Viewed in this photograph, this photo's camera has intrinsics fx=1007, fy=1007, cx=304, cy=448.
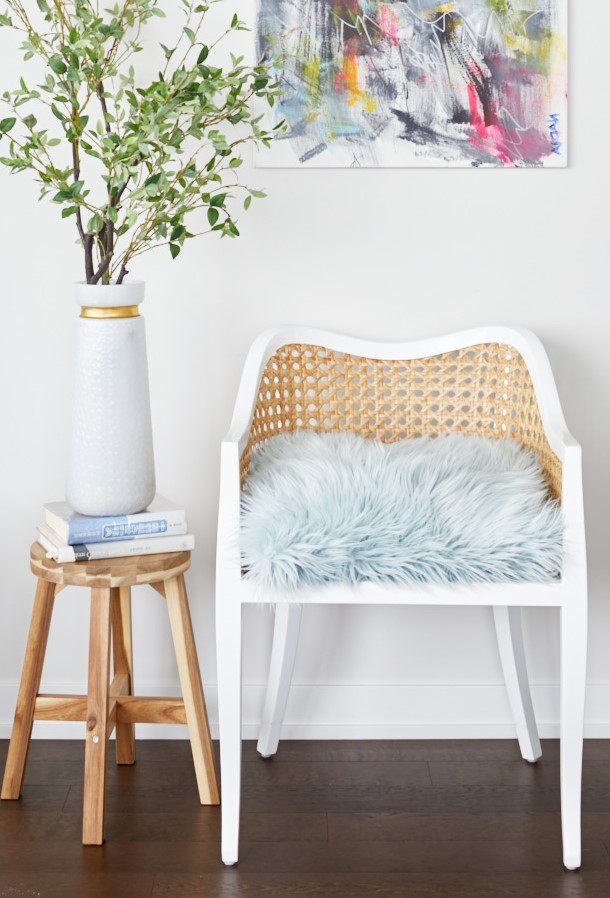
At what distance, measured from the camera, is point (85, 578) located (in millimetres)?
1652

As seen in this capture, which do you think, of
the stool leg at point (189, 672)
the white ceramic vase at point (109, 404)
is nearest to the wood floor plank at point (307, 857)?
the stool leg at point (189, 672)

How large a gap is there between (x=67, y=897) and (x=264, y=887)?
0.98 feet

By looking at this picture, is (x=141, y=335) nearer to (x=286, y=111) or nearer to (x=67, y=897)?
(x=286, y=111)

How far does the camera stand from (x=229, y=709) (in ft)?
5.17

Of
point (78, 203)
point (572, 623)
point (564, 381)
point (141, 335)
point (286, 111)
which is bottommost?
point (572, 623)

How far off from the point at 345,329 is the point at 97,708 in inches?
35.1

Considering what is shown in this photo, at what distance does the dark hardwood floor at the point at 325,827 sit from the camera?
1560 millimetres

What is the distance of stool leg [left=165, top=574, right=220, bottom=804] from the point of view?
1737 mm

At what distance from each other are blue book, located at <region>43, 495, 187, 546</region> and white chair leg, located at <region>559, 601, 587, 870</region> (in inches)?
26.2

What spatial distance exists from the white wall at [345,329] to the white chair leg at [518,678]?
12cm

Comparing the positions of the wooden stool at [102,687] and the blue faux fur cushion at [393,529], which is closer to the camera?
the blue faux fur cushion at [393,529]

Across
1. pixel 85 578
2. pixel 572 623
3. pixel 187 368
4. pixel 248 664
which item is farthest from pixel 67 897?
pixel 187 368

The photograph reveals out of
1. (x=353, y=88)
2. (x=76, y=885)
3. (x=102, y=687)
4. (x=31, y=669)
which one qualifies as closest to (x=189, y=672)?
(x=102, y=687)

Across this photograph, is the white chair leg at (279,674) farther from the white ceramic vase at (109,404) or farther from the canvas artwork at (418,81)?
the canvas artwork at (418,81)
